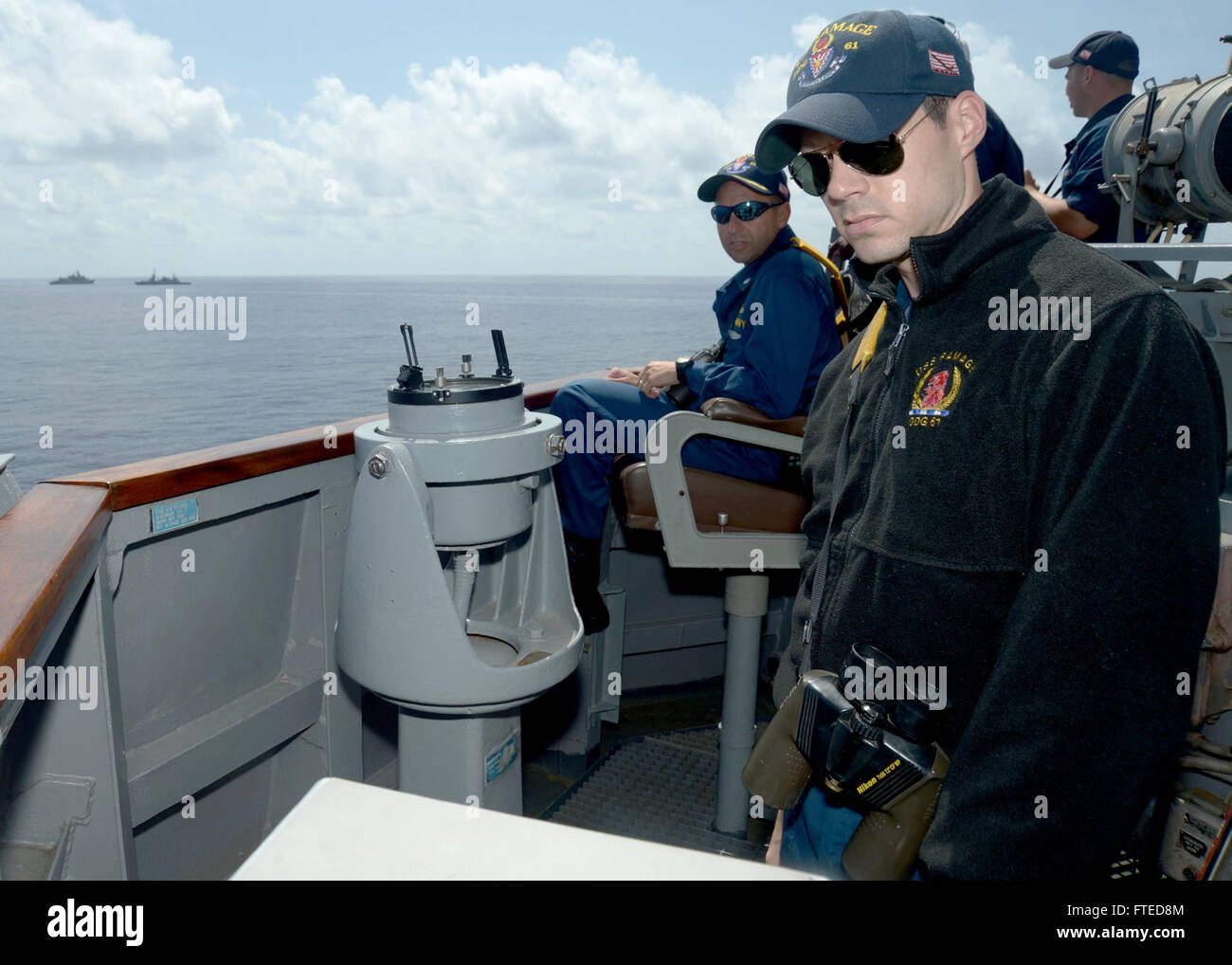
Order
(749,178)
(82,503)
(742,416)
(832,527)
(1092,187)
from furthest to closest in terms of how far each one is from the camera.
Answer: (1092,187)
(749,178)
(742,416)
(82,503)
(832,527)

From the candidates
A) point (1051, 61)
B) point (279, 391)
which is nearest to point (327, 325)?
point (279, 391)

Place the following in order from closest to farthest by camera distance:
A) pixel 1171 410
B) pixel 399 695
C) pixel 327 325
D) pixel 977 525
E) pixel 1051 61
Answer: pixel 1171 410 → pixel 977 525 → pixel 399 695 → pixel 1051 61 → pixel 327 325

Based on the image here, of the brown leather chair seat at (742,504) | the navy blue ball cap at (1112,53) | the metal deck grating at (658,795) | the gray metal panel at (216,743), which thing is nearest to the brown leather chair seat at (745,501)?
the brown leather chair seat at (742,504)

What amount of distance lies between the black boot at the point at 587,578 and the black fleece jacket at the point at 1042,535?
68.6 inches

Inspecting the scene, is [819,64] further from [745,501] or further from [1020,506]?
[745,501]

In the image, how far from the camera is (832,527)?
1.28 metres

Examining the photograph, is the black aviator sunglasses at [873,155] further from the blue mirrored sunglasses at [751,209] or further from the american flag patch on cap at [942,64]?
the blue mirrored sunglasses at [751,209]

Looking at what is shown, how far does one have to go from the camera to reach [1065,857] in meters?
0.91

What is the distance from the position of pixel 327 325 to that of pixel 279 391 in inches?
398

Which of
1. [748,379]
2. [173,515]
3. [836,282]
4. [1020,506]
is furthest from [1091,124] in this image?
[173,515]

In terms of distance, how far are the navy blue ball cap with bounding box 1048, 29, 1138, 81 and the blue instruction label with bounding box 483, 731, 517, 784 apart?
10.4 feet

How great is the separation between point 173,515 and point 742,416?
4.35 feet
